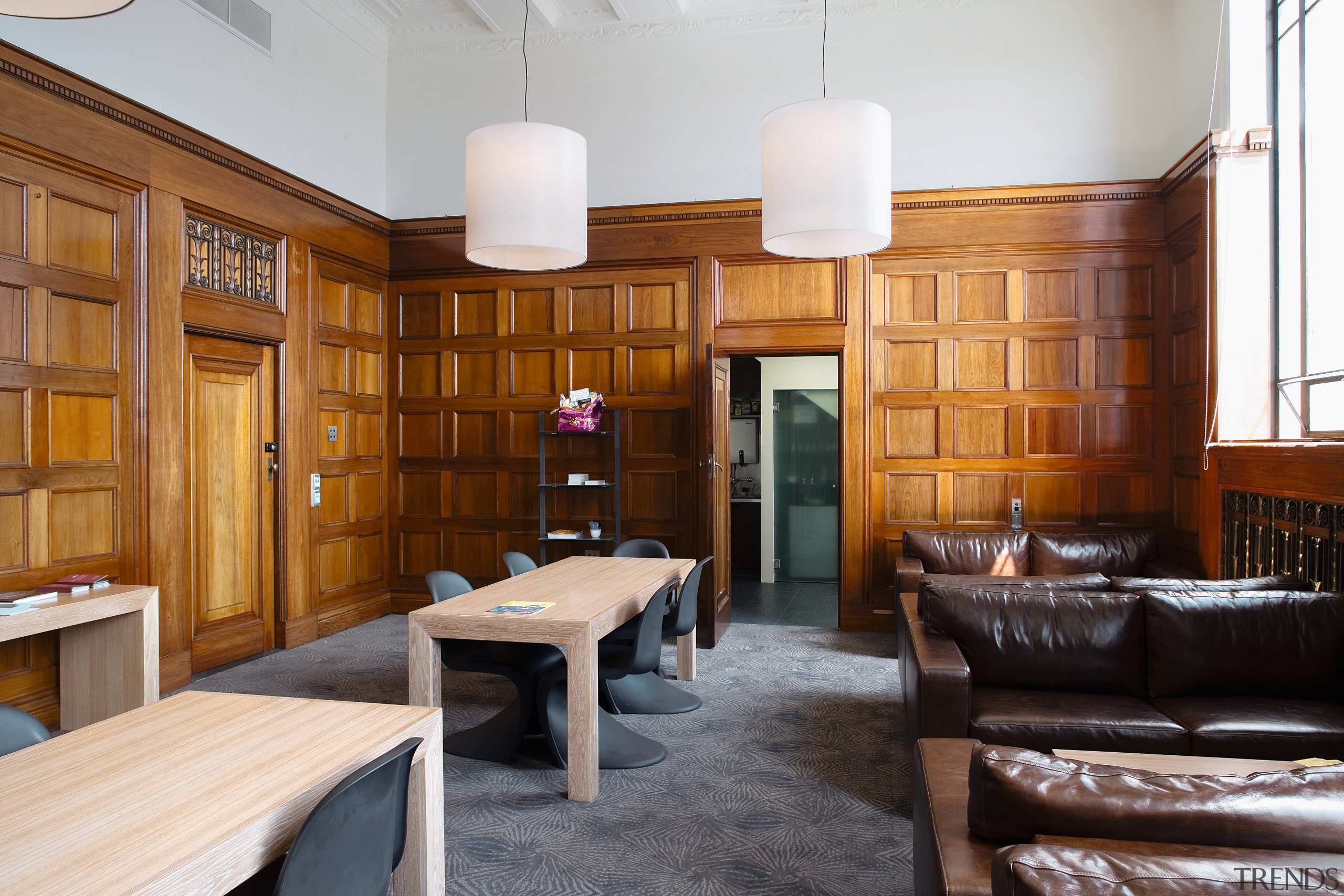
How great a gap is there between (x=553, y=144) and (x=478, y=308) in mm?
3498

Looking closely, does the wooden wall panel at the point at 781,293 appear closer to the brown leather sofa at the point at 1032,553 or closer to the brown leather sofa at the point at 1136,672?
the brown leather sofa at the point at 1032,553

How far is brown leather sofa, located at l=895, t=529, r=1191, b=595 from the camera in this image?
6082 mm

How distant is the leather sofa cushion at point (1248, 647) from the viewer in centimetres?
336

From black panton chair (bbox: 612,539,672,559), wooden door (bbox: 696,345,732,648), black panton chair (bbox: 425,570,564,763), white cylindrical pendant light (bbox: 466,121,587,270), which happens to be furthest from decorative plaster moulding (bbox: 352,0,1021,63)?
black panton chair (bbox: 425,570,564,763)

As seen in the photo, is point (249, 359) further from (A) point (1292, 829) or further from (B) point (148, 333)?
(A) point (1292, 829)

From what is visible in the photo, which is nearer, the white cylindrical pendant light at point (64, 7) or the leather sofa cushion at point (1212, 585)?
the white cylindrical pendant light at point (64, 7)

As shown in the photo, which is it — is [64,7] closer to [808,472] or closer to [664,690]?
[664,690]

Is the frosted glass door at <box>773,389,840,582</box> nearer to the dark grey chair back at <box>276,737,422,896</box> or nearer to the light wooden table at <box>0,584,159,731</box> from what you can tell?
the light wooden table at <box>0,584,159,731</box>

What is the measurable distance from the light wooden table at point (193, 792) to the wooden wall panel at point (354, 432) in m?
4.55

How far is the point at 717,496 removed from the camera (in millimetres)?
6656

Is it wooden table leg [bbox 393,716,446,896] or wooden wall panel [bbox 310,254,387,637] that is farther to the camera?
wooden wall panel [bbox 310,254,387,637]

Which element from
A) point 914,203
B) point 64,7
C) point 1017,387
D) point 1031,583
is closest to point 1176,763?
point 1031,583

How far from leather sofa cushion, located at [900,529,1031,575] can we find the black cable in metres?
4.73

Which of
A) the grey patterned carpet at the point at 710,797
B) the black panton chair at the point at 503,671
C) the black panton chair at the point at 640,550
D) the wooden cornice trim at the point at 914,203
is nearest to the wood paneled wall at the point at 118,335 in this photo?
the grey patterned carpet at the point at 710,797
